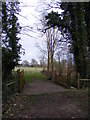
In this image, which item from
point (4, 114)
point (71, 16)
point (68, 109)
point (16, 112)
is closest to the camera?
point (4, 114)

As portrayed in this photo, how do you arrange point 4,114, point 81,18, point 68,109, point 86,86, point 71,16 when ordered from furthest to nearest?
point 71,16 < point 81,18 < point 86,86 < point 68,109 < point 4,114

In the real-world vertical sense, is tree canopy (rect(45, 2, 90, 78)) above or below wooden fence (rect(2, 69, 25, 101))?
above

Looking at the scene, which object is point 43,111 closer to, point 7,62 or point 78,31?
point 7,62

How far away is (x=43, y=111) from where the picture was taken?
702 cm

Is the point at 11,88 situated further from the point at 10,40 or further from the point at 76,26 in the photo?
the point at 76,26

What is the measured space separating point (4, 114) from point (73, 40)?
1176 cm

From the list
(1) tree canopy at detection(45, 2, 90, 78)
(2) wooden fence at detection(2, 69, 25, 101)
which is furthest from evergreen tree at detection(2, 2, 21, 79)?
(1) tree canopy at detection(45, 2, 90, 78)

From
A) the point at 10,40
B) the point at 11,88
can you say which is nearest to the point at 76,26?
the point at 10,40

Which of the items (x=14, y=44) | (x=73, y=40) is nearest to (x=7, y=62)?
(x=14, y=44)

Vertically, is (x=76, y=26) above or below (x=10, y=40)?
above

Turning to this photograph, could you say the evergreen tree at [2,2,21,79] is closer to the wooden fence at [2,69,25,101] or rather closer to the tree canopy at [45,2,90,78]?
the wooden fence at [2,69,25,101]

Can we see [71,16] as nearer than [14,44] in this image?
No

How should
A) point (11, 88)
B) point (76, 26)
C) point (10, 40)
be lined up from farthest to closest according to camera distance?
point (76, 26) → point (10, 40) → point (11, 88)

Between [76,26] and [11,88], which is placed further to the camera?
[76,26]
